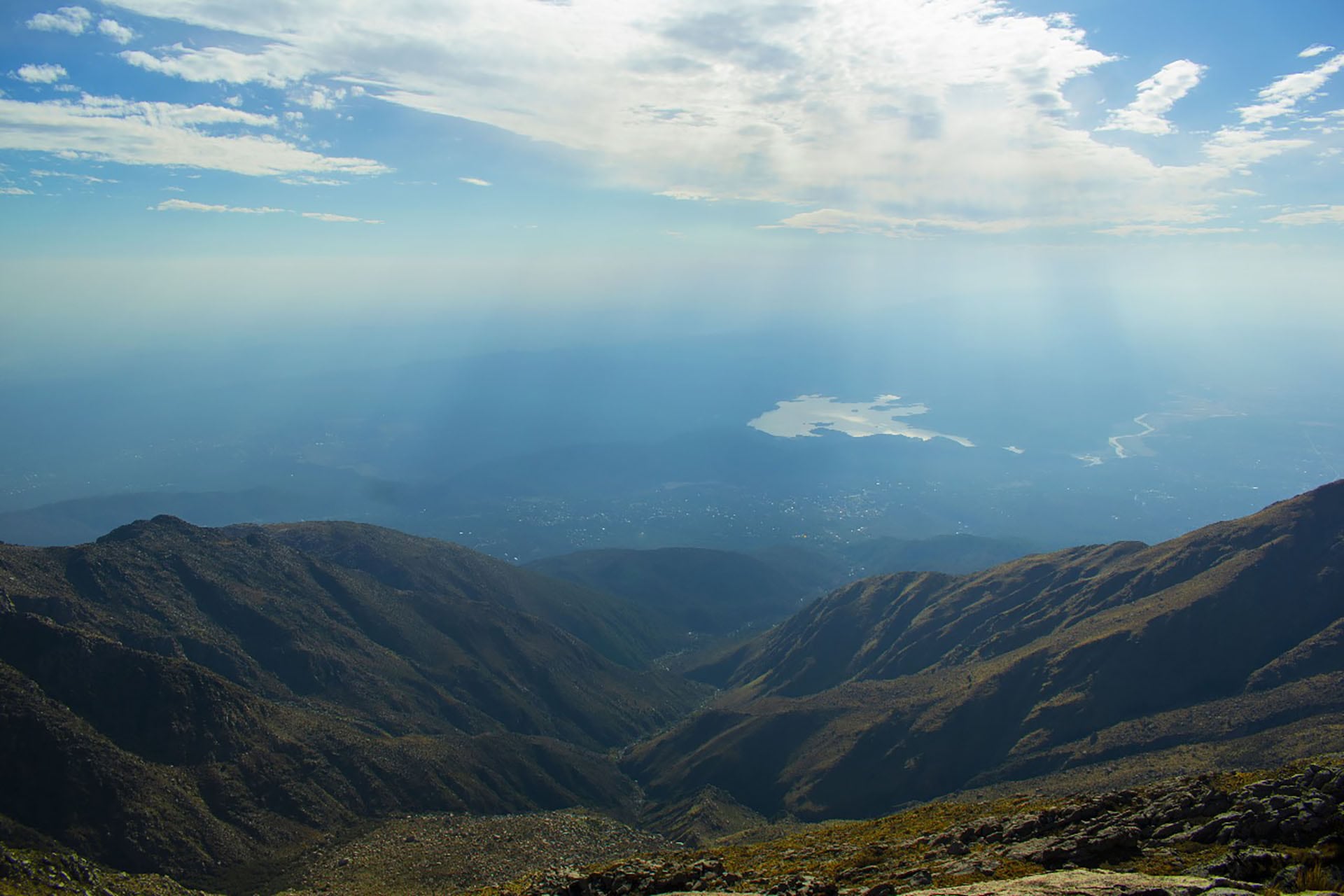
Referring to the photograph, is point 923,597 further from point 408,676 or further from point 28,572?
point 28,572

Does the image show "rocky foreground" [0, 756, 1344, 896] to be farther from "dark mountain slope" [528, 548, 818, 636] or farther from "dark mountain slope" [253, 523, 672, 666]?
"dark mountain slope" [528, 548, 818, 636]

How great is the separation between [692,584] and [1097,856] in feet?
530

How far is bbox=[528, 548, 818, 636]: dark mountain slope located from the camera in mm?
167250

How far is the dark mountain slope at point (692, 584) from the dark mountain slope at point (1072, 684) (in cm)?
6242

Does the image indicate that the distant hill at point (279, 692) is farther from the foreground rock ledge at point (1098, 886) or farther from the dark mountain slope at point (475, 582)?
the foreground rock ledge at point (1098, 886)

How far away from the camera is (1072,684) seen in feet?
245

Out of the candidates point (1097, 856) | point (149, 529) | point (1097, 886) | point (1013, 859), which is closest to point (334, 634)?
point (149, 529)

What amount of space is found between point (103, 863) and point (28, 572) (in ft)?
135

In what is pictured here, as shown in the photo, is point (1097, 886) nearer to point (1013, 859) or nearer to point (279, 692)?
point (1013, 859)

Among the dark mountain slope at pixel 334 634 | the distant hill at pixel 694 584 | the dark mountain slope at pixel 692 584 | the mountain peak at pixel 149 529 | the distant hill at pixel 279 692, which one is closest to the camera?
the distant hill at pixel 279 692

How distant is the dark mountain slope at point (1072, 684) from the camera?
222 feet

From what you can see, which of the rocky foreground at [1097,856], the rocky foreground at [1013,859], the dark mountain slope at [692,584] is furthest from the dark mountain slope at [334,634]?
the rocky foreground at [1097,856]

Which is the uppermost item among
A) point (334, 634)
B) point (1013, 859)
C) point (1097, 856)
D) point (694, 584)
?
point (1097, 856)

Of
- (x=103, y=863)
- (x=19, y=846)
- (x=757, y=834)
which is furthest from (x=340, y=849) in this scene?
(x=757, y=834)
